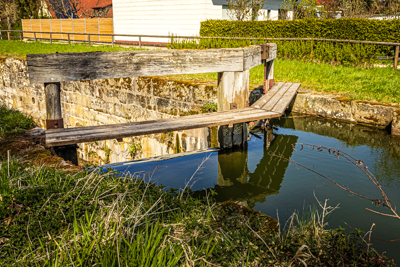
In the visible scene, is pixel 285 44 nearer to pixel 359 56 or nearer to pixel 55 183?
pixel 359 56

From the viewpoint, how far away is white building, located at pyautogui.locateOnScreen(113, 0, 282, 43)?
1908cm

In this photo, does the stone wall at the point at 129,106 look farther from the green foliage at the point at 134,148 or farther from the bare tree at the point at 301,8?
the bare tree at the point at 301,8

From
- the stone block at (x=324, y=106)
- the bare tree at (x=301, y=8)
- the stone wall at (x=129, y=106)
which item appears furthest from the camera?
the bare tree at (x=301, y=8)

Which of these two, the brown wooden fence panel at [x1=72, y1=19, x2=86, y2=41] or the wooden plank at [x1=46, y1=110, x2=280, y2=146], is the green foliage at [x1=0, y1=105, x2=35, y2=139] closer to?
the wooden plank at [x1=46, y1=110, x2=280, y2=146]

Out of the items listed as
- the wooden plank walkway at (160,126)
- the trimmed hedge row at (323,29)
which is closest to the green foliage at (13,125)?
the wooden plank walkway at (160,126)

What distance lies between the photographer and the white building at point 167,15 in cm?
1908

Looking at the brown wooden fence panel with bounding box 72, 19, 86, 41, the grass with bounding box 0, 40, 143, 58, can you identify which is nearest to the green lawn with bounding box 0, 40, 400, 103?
the grass with bounding box 0, 40, 143, 58

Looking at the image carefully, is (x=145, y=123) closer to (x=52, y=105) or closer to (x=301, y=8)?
(x=52, y=105)

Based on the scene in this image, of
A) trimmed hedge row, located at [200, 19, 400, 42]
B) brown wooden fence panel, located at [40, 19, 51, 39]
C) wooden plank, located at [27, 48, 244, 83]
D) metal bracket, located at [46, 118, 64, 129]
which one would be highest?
brown wooden fence panel, located at [40, 19, 51, 39]

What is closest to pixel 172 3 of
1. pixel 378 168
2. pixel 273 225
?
pixel 378 168

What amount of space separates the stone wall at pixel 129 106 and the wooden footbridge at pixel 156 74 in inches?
47.3

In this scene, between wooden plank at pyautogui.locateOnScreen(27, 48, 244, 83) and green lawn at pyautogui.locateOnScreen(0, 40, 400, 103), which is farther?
green lawn at pyautogui.locateOnScreen(0, 40, 400, 103)

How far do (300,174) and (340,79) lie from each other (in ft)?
16.6

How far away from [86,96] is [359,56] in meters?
7.96
